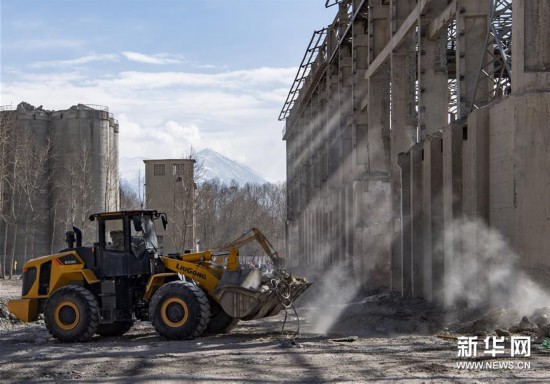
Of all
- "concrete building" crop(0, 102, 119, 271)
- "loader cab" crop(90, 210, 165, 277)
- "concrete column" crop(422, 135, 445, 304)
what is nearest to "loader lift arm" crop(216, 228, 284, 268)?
"loader cab" crop(90, 210, 165, 277)

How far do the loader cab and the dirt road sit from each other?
4.43 ft

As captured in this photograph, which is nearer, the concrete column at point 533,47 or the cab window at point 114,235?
the concrete column at point 533,47

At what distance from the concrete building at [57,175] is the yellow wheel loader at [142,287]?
118 feet

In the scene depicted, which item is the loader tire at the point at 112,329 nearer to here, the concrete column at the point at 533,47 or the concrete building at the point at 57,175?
the concrete column at the point at 533,47

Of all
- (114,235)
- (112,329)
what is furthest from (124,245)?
(112,329)

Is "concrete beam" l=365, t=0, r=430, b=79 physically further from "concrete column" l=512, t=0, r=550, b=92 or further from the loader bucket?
the loader bucket

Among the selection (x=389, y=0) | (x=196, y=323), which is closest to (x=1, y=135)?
(x=389, y=0)

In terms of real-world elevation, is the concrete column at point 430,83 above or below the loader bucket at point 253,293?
above

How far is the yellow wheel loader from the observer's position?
13672 millimetres

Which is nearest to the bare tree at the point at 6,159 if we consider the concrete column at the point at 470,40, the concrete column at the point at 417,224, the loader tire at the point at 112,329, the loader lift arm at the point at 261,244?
the loader tire at the point at 112,329

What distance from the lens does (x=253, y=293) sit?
1371 centimetres

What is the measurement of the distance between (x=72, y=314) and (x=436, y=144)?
25.8 feet

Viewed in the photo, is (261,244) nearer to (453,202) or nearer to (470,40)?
(453,202)

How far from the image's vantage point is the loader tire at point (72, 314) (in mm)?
14227
